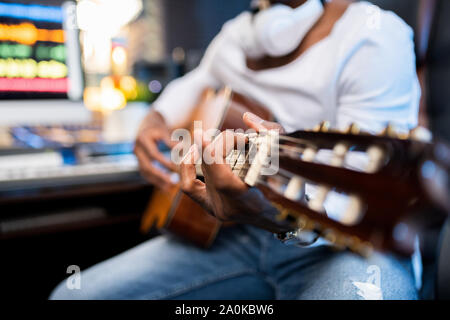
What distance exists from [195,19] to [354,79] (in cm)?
124

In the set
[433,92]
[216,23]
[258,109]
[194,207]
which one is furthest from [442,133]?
[216,23]

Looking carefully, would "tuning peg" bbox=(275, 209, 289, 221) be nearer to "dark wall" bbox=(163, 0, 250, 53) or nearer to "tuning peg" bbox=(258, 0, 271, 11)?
"tuning peg" bbox=(258, 0, 271, 11)

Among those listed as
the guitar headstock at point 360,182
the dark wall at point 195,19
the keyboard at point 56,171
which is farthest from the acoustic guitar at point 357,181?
the dark wall at point 195,19

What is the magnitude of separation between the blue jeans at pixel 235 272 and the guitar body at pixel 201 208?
0.04m

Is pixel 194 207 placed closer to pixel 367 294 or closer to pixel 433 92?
pixel 367 294

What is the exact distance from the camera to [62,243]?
1.21 m

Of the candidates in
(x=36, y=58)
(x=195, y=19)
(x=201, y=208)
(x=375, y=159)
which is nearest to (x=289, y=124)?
(x=201, y=208)

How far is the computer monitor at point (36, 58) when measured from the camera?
1.15m

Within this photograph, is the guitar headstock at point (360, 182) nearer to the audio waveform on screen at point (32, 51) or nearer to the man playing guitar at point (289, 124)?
the man playing guitar at point (289, 124)

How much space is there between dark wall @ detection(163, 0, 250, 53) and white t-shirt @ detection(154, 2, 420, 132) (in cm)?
96

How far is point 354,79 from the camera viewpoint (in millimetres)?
578

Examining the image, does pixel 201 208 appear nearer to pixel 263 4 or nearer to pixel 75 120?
pixel 263 4

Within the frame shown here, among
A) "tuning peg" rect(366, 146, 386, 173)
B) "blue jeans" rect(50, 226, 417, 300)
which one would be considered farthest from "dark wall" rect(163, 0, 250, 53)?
"tuning peg" rect(366, 146, 386, 173)

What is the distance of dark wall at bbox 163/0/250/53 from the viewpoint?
157 centimetres
